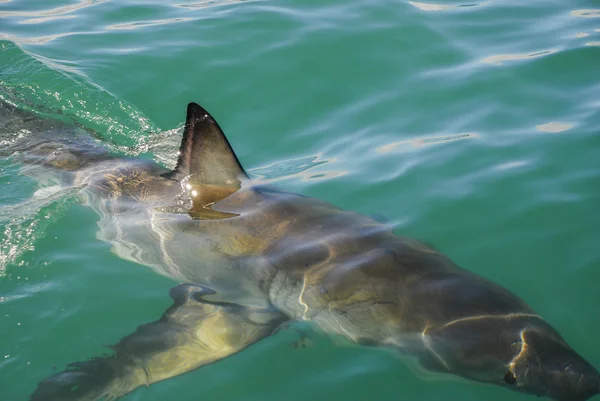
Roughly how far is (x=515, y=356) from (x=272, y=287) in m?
1.82

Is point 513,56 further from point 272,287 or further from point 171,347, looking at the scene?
point 171,347

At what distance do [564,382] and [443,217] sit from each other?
2421 millimetres

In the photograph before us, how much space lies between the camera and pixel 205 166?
18.2 ft

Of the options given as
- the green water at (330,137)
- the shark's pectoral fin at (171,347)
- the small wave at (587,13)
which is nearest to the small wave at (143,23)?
the green water at (330,137)

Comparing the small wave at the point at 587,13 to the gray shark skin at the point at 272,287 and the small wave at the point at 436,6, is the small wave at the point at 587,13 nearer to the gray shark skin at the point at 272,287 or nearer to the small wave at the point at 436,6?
the small wave at the point at 436,6

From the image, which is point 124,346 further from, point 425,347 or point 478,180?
point 478,180

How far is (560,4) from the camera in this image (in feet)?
33.5

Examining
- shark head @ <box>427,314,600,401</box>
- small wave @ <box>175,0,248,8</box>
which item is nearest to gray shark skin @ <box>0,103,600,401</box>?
shark head @ <box>427,314,600,401</box>

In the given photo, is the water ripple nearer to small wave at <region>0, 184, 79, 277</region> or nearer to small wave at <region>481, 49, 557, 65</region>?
small wave at <region>0, 184, 79, 277</region>

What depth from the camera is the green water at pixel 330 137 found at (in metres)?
4.52

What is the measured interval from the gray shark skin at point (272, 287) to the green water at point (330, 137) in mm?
160

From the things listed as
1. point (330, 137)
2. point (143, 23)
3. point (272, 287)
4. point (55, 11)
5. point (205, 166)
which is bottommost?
point (272, 287)

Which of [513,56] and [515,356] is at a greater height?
[513,56]

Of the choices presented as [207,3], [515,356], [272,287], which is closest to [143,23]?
[207,3]
